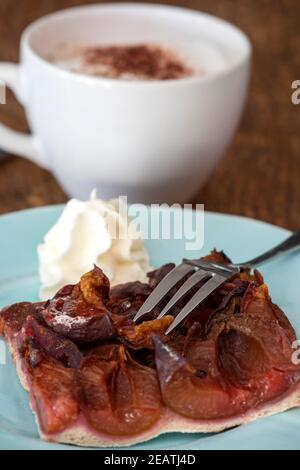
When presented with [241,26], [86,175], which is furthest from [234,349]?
[241,26]

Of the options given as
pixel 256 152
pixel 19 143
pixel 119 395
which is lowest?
pixel 256 152

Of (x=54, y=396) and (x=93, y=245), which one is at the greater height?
(x=54, y=396)

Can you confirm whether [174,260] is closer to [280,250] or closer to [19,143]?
[280,250]

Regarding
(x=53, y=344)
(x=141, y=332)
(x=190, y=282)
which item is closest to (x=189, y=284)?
(x=190, y=282)

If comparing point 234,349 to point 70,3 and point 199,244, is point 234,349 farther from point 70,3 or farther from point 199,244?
point 70,3

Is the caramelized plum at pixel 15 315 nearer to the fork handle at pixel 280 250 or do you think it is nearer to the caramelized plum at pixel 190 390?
the caramelized plum at pixel 190 390

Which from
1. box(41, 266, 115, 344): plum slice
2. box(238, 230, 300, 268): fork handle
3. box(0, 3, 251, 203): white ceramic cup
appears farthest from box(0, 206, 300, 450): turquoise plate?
box(0, 3, 251, 203): white ceramic cup
